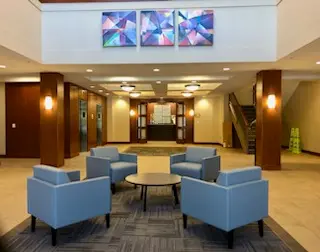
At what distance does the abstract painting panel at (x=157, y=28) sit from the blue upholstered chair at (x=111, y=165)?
2.62 m

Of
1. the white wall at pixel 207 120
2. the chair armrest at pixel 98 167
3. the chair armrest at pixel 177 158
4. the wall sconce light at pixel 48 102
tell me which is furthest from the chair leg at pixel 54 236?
the white wall at pixel 207 120

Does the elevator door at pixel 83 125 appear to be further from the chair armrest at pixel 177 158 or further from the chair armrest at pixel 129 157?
the chair armrest at pixel 177 158

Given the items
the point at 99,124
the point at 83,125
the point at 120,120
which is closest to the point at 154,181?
the point at 83,125

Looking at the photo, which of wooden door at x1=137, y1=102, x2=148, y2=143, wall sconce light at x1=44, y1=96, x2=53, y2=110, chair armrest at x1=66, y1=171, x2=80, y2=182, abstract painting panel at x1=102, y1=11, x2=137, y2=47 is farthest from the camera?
wooden door at x1=137, y1=102, x2=148, y2=143

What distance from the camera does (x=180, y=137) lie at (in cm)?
1653

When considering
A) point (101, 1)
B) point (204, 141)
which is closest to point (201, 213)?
point (101, 1)

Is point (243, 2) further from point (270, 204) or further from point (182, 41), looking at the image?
point (270, 204)

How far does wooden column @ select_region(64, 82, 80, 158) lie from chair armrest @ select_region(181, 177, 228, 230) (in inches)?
284

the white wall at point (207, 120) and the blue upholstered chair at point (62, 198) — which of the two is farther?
the white wall at point (207, 120)

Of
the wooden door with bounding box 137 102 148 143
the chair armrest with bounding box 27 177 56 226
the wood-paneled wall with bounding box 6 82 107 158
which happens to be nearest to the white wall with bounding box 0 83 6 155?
the wood-paneled wall with bounding box 6 82 107 158

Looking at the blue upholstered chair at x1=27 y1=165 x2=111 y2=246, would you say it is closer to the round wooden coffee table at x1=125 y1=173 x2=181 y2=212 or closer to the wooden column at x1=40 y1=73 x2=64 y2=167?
the round wooden coffee table at x1=125 y1=173 x2=181 y2=212

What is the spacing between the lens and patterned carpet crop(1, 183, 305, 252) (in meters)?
3.21

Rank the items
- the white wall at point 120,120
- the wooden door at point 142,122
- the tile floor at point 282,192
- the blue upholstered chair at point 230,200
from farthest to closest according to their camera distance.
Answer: the wooden door at point 142,122, the white wall at point 120,120, the tile floor at point 282,192, the blue upholstered chair at point 230,200

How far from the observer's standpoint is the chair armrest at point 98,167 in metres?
5.73
